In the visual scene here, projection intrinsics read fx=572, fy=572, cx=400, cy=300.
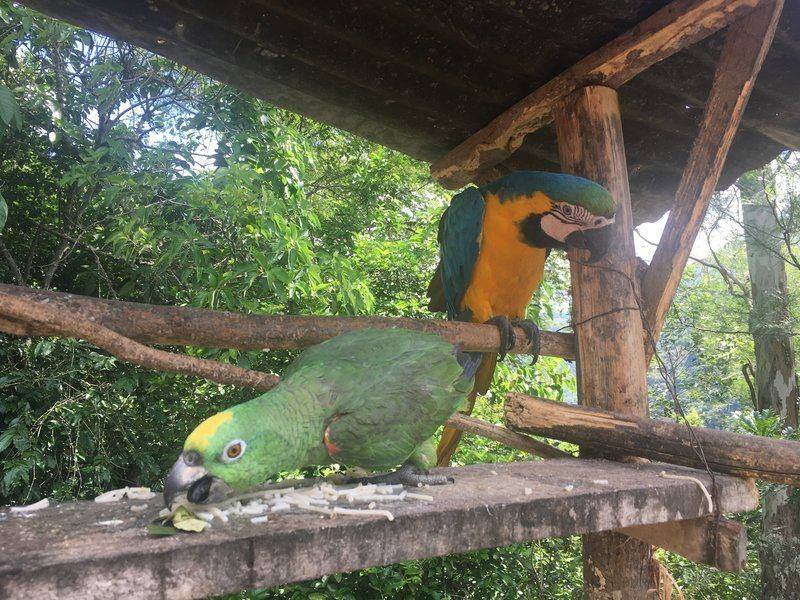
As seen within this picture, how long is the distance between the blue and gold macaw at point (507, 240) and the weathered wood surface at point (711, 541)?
0.85 metres

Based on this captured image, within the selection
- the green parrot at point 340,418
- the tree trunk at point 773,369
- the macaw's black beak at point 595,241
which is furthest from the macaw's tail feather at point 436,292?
the tree trunk at point 773,369

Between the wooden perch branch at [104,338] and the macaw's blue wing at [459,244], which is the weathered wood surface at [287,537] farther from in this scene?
the macaw's blue wing at [459,244]

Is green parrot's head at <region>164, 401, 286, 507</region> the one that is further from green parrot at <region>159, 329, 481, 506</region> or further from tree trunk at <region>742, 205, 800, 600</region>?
tree trunk at <region>742, 205, 800, 600</region>

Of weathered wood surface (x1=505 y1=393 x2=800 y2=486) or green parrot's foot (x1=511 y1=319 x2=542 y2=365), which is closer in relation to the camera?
weathered wood surface (x1=505 y1=393 x2=800 y2=486)

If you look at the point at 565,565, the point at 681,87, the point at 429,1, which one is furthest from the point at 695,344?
the point at 429,1

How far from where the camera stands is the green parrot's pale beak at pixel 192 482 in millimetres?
1032

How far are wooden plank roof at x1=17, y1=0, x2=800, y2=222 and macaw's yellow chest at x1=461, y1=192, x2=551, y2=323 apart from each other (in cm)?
52

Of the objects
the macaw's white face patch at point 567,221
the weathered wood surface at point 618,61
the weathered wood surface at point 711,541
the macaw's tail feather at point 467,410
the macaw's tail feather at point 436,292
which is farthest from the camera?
the macaw's tail feather at point 436,292

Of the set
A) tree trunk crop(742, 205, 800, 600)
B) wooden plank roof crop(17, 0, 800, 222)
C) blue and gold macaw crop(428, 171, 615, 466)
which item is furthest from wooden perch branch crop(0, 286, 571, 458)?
tree trunk crop(742, 205, 800, 600)

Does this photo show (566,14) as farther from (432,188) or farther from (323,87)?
(432,188)

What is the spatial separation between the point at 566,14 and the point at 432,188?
18.9 ft

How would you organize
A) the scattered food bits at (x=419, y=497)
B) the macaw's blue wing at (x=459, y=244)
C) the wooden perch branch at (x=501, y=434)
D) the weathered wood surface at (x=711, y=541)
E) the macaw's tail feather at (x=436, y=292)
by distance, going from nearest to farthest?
1. the scattered food bits at (x=419, y=497)
2. the weathered wood surface at (x=711, y=541)
3. the wooden perch branch at (x=501, y=434)
4. the macaw's blue wing at (x=459, y=244)
5. the macaw's tail feather at (x=436, y=292)

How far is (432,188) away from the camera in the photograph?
25.5 feet

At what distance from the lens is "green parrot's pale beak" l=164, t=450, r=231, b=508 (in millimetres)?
1032
